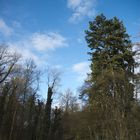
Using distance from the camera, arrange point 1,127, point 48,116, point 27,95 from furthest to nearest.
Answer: point 27,95 < point 48,116 < point 1,127

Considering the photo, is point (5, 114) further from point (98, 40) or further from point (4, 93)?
point (98, 40)

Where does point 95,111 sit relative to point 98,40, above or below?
below

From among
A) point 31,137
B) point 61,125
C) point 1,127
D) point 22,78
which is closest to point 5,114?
point 1,127

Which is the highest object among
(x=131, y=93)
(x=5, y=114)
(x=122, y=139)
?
(x=131, y=93)

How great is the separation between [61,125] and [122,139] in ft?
90.6

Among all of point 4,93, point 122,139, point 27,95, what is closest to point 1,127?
point 4,93

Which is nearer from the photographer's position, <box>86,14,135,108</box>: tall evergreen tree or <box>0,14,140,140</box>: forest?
<box>0,14,140,140</box>: forest

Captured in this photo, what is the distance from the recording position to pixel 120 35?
100 ft

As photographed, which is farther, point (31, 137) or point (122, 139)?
point (31, 137)

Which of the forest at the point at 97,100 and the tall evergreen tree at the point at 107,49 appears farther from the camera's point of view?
the tall evergreen tree at the point at 107,49

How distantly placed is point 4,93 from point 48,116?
40.0 feet

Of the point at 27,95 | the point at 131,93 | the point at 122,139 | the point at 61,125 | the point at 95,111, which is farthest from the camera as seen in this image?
the point at 27,95

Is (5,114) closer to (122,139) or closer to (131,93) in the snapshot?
(131,93)

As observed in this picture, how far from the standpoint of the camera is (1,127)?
2347cm
